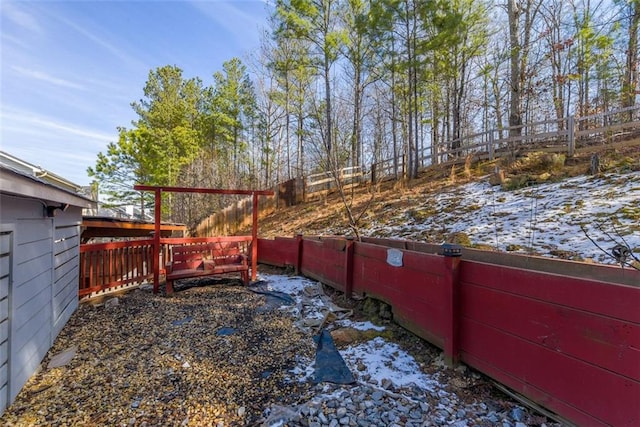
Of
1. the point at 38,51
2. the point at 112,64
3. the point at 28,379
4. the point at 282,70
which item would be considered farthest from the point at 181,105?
the point at 28,379

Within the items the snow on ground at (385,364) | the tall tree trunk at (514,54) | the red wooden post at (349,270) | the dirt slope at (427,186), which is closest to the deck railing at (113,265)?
the red wooden post at (349,270)

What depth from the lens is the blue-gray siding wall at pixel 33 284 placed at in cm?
226

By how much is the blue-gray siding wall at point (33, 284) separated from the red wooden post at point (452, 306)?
3.36 meters

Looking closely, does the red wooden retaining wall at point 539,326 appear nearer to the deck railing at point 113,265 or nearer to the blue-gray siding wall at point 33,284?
the blue-gray siding wall at point 33,284

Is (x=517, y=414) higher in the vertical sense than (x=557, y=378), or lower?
lower

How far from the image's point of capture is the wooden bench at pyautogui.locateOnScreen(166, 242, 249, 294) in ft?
16.5

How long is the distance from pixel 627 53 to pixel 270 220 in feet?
51.1

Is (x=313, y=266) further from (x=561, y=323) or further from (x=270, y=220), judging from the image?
(x=270, y=220)

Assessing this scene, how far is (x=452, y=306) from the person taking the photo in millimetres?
2434

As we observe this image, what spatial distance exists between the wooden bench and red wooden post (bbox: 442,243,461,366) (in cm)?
391

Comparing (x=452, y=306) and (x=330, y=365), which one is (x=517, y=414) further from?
(x=330, y=365)

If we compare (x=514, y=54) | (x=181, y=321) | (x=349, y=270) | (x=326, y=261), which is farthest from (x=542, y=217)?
(x=514, y=54)

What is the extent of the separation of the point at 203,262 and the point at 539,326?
16.2 ft

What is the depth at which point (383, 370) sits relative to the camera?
2514 millimetres
